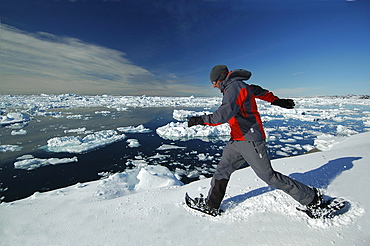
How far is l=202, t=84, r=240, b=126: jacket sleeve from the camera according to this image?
126 cm

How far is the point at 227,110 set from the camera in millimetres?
1269

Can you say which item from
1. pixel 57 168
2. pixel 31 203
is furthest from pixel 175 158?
pixel 31 203

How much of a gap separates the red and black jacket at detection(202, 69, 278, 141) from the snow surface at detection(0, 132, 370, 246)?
0.68m

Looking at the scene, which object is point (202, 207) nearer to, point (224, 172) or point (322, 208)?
point (224, 172)

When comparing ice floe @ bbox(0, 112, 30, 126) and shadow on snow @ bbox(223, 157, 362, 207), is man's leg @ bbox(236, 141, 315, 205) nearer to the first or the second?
shadow on snow @ bbox(223, 157, 362, 207)

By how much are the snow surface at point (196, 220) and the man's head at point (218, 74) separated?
115 centimetres

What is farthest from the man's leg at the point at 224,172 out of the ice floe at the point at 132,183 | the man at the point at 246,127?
the ice floe at the point at 132,183

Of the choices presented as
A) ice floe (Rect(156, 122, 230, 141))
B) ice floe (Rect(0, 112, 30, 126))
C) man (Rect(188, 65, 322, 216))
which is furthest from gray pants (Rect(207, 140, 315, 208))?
ice floe (Rect(0, 112, 30, 126))

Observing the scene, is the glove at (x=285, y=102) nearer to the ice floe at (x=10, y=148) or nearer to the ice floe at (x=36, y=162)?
the ice floe at (x=36, y=162)

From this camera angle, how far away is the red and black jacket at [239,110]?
128 cm

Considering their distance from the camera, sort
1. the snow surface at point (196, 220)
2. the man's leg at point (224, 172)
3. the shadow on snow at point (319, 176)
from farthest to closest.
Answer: the shadow on snow at point (319, 176), the man's leg at point (224, 172), the snow surface at point (196, 220)

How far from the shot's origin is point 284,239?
1210 millimetres

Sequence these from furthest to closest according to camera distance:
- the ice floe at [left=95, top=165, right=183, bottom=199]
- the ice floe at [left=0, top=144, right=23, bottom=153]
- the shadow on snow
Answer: the ice floe at [left=0, top=144, right=23, bottom=153] < the ice floe at [left=95, top=165, right=183, bottom=199] < the shadow on snow

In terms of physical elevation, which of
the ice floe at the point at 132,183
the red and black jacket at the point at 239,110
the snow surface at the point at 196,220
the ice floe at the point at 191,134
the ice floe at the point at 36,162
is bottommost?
the ice floe at the point at 36,162
